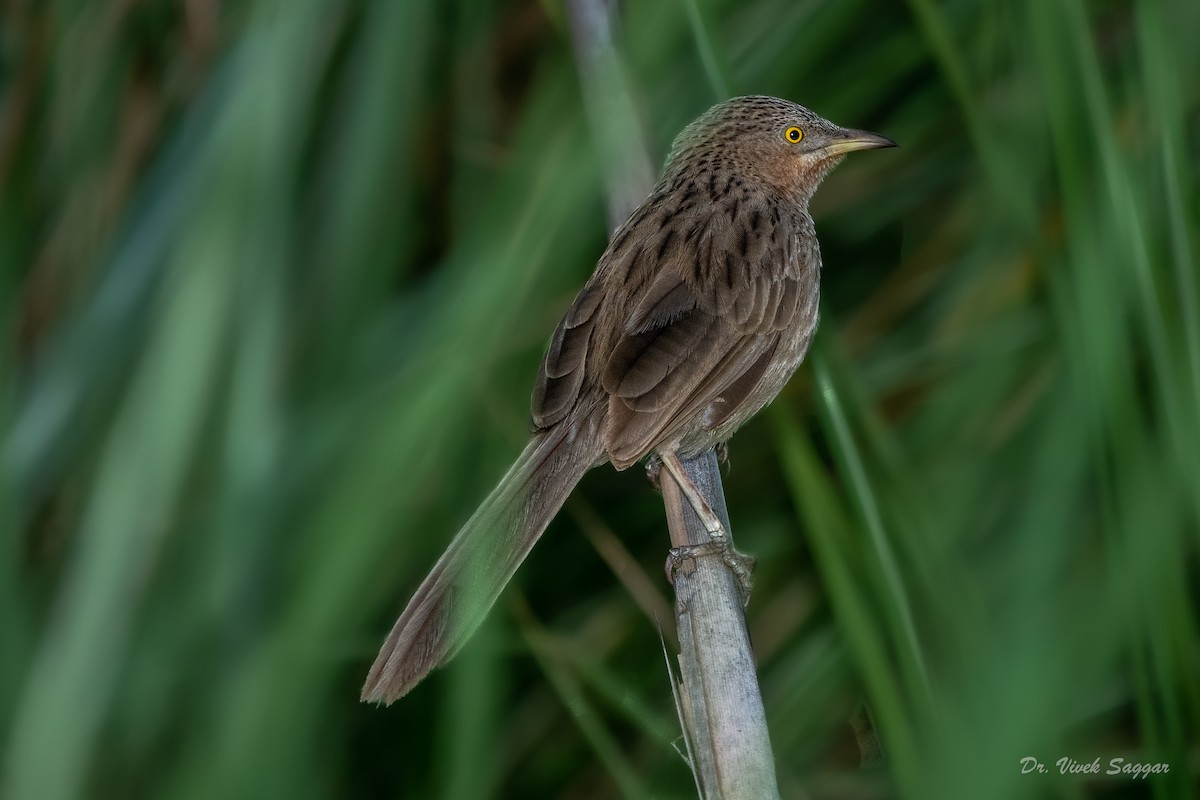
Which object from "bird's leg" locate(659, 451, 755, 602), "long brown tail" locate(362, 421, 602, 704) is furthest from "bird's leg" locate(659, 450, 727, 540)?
"long brown tail" locate(362, 421, 602, 704)

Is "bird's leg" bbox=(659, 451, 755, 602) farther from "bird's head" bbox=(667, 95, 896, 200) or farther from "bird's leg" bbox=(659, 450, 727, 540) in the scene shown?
"bird's head" bbox=(667, 95, 896, 200)

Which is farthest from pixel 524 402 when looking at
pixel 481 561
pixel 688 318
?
pixel 481 561

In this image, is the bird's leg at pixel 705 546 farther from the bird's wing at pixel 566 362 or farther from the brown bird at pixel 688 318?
the bird's wing at pixel 566 362

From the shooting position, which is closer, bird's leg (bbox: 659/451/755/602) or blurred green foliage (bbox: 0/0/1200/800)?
blurred green foliage (bbox: 0/0/1200/800)

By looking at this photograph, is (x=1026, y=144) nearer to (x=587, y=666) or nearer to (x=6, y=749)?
(x=587, y=666)

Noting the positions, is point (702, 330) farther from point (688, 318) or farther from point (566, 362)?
point (566, 362)

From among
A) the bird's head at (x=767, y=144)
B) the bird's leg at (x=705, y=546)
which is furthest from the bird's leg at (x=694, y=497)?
the bird's head at (x=767, y=144)
